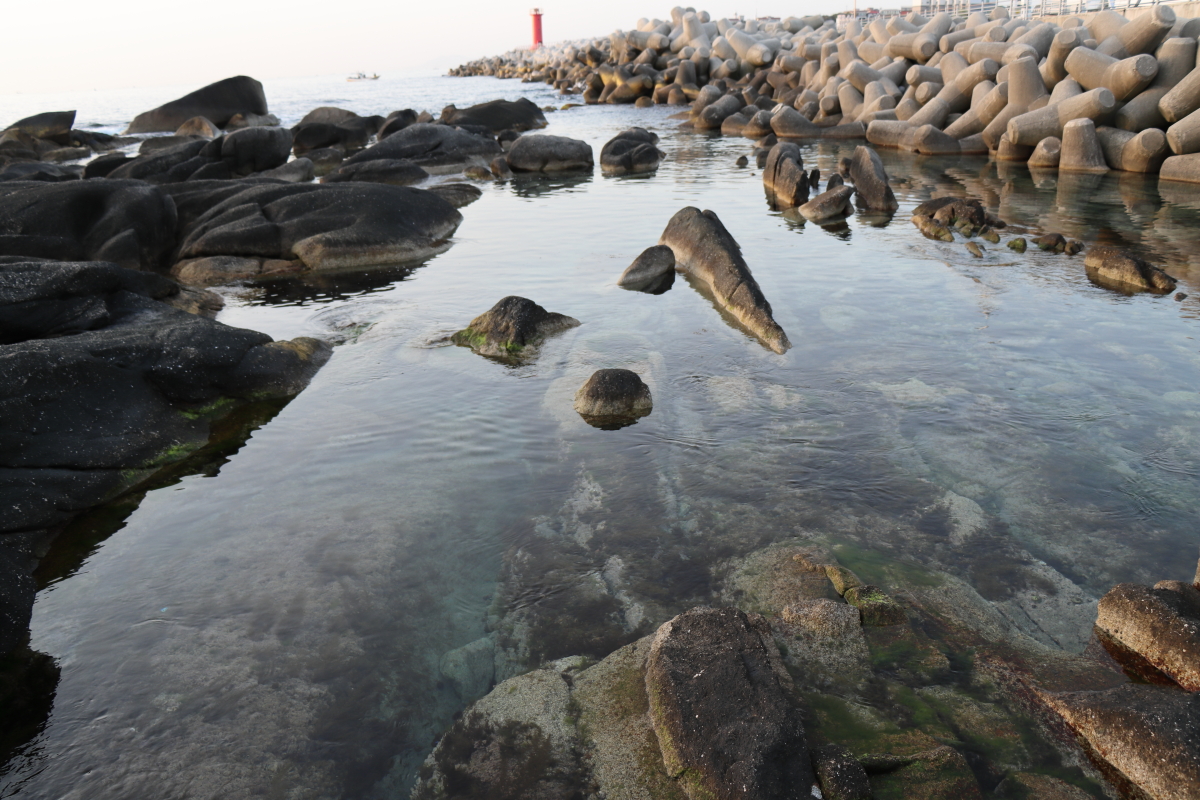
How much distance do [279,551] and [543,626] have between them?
234cm

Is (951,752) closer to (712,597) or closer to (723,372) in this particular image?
(712,597)

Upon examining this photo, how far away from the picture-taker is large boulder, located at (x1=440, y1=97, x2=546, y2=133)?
120 ft

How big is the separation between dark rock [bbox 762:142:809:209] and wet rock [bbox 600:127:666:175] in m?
4.93

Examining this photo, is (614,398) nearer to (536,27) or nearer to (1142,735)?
(1142,735)

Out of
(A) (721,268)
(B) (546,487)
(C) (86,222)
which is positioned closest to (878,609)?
(B) (546,487)

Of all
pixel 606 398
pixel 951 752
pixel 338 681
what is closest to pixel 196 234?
pixel 606 398

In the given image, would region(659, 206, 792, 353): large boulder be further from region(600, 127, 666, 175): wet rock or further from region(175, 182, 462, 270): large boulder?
region(600, 127, 666, 175): wet rock

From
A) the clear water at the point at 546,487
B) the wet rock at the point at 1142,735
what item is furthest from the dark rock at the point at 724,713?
the wet rock at the point at 1142,735

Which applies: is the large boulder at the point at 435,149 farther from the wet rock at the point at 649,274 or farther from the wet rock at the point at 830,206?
the wet rock at the point at 649,274

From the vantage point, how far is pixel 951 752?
3.77 meters

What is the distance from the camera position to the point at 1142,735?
12.5 feet

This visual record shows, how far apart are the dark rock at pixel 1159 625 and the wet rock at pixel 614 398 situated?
14.9 feet

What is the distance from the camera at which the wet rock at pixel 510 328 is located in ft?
33.2

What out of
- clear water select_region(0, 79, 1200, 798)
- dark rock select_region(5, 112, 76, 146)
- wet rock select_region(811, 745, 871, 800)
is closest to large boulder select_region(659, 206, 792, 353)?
clear water select_region(0, 79, 1200, 798)
